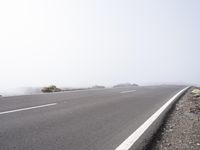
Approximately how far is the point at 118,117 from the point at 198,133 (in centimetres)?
238

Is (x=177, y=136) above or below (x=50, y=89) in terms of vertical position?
below

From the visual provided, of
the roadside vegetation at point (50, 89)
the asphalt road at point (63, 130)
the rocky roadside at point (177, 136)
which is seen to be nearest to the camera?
the asphalt road at point (63, 130)

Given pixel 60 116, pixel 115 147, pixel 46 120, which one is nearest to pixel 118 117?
pixel 60 116

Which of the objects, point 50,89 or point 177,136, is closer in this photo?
point 177,136

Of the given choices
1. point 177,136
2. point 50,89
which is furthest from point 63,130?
point 50,89

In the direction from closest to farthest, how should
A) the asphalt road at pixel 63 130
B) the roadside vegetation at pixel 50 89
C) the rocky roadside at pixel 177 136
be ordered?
the asphalt road at pixel 63 130 < the rocky roadside at pixel 177 136 < the roadside vegetation at pixel 50 89

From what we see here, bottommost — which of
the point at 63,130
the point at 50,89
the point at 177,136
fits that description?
the point at 177,136

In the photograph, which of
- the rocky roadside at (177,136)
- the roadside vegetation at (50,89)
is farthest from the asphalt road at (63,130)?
the roadside vegetation at (50,89)

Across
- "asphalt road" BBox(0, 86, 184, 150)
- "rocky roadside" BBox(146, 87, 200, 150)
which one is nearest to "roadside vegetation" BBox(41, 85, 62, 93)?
"asphalt road" BBox(0, 86, 184, 150)

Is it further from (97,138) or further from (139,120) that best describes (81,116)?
(97,138)

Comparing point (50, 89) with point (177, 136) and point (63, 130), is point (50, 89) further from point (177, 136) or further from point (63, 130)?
point (177, 136)

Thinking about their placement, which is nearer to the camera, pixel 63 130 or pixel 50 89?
pixel 63 130

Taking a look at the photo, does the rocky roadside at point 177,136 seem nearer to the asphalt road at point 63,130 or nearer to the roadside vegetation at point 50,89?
the asphalt road at point 63,130

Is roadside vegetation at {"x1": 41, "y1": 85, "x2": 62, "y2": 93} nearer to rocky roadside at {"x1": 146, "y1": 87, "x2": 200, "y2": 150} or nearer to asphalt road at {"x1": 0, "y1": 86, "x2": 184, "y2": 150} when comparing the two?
asphalt road at {"x1": 0, "y1": 86, "x2": 184, "y2": 150}
